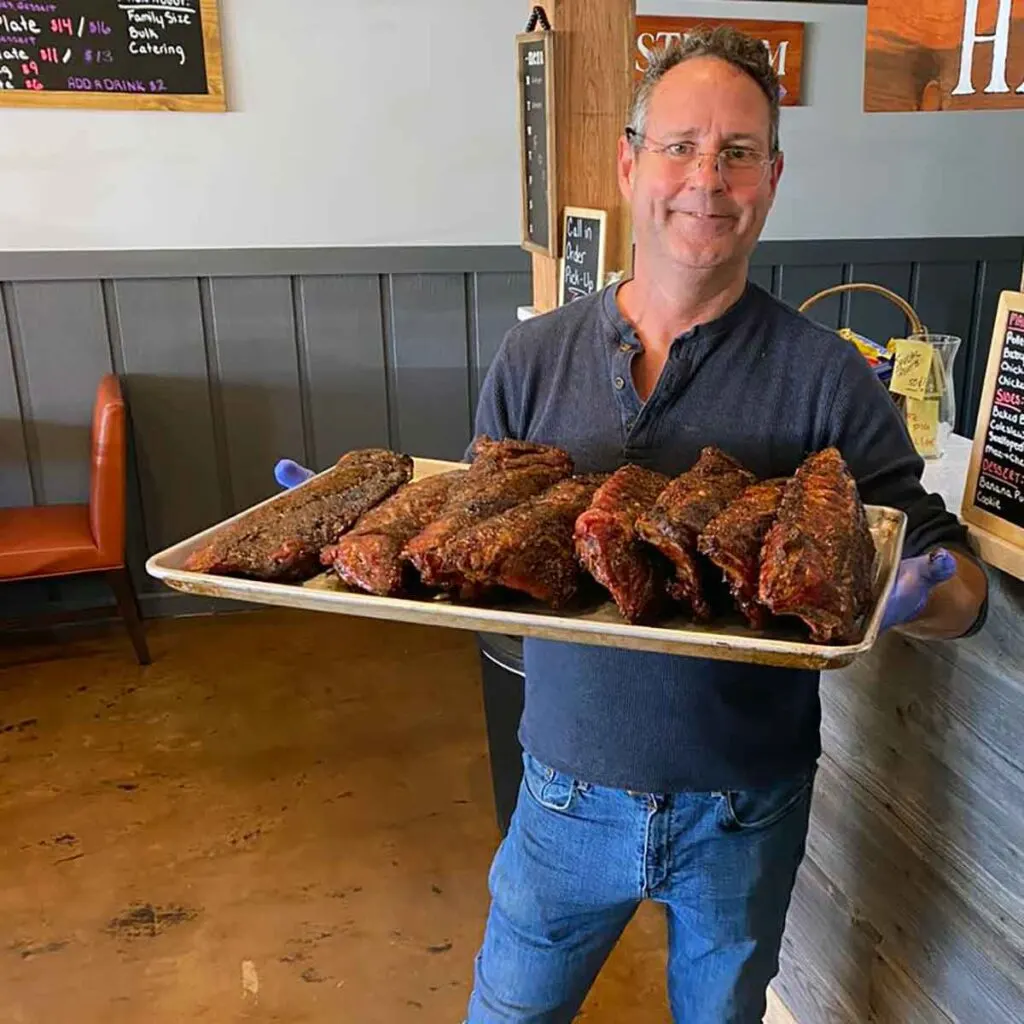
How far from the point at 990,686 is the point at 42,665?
3107mm

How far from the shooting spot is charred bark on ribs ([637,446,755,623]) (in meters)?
1.00

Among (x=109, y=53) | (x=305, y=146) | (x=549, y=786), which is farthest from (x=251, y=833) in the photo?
(x=109, y=53)

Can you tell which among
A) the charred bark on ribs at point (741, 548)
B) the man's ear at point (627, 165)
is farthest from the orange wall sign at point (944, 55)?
the charred bark on ribs at point (741, 548)

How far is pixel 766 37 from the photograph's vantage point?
3.62 metres

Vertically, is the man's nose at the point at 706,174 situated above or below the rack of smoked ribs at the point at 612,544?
above

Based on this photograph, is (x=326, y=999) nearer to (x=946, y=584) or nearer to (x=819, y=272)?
(x=946, y=584)

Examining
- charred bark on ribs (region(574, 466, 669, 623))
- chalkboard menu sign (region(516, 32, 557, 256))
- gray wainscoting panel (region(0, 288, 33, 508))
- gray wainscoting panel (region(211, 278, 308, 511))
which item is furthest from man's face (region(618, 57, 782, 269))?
gray wainscoting panel (region(0, 288, 33, 508))

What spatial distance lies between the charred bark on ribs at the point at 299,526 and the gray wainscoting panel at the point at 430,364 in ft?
7.94

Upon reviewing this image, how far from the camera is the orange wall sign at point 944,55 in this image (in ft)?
4.54

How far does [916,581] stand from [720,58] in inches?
25.8

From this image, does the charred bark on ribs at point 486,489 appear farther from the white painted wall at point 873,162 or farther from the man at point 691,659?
the white painted wall at point 873,162

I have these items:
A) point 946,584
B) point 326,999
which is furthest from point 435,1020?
point 946,584

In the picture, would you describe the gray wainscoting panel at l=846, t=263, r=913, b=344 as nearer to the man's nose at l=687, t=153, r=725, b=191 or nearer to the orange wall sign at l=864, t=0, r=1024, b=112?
the orange wall sign at l=864, t=0, r=1024, b=112

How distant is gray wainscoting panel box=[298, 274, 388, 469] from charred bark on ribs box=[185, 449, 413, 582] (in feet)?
7.88
